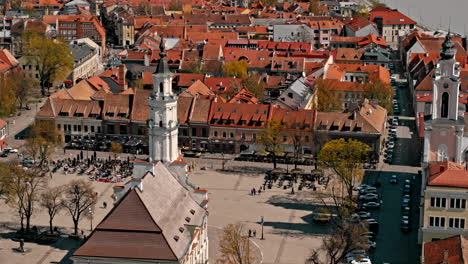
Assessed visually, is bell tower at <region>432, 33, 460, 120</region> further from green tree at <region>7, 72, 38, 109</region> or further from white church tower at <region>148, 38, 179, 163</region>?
green tree at <region>7, 72, 38, 109</region>

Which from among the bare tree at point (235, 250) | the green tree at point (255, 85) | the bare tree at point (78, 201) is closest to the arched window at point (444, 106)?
the bare tree at point (235, 250)

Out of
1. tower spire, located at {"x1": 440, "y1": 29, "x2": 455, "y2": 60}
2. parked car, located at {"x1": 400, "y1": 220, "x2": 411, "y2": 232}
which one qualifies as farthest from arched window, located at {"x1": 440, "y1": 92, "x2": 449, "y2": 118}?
parked car, located at {"x1": 400, "y1": 220, "x2": 411, "y2": 232}

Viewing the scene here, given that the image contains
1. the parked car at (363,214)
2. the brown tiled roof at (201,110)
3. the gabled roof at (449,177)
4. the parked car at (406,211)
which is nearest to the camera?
the gabled roof at (449,177)

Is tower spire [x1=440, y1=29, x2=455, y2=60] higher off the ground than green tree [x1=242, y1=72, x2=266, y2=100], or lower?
A: higher

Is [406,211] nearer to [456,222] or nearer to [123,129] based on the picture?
[456,222]

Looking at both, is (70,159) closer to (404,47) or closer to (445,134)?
(445,134)

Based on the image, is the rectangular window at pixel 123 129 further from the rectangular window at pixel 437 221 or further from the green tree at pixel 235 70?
the rectangular window at pixel 437 221
